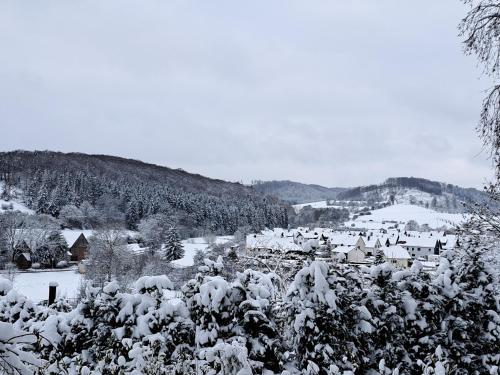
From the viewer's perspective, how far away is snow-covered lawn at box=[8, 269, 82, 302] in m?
28.4

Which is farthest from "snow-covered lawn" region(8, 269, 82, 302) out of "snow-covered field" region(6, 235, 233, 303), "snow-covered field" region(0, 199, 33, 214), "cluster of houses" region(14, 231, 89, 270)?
"snow-covered field" region(0, 199, 33, 214)

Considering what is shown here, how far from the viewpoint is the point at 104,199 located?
7994 cm

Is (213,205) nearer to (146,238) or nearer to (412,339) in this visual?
(146,238)

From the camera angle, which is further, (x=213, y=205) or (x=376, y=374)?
(x=213, y=205)

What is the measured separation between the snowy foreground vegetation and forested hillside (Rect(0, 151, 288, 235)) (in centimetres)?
6079

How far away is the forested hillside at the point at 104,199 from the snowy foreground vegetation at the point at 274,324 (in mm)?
60786

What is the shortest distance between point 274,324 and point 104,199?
268ft

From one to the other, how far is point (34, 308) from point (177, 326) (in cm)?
194

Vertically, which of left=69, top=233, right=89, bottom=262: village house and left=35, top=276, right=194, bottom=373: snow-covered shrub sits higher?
left=35, top=276, right=194, bottom=373: snow-covered shrub

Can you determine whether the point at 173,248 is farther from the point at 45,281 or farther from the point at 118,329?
the point at 118,329

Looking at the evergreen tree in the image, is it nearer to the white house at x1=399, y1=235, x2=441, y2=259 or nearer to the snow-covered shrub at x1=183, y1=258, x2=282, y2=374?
the white house at x1=399, y1=235, x2=441, y2=259

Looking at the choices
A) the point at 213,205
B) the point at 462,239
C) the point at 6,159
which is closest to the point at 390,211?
the point at 213,205

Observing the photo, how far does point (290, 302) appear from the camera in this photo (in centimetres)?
441

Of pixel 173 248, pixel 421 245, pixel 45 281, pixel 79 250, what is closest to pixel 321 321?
pixel 45 281
